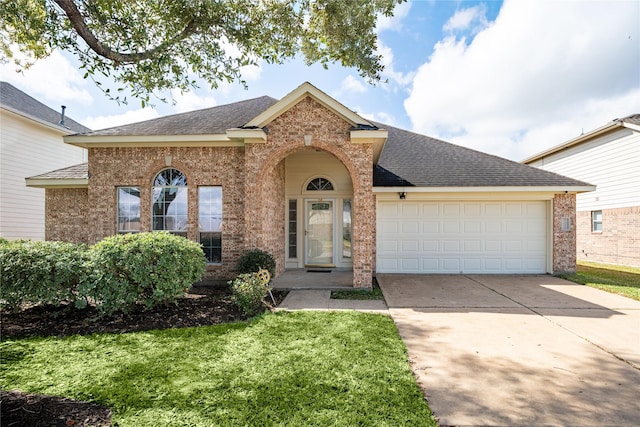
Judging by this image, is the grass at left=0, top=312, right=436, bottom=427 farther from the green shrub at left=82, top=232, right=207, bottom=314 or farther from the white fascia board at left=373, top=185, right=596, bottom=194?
the white fascia board at left=373, top=185, right=596, bottom=194

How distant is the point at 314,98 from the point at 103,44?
447 centimetres

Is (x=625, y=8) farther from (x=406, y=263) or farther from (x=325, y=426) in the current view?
(x=325, y=426)

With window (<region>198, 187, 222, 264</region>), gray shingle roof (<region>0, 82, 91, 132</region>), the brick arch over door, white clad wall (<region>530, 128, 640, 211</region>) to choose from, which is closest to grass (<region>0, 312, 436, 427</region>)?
the brick arch over door

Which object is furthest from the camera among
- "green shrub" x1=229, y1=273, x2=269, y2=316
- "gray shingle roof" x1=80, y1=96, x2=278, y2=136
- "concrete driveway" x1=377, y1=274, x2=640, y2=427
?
"gray shingle roof" x1=80, y1=96, x2=278, y2=136

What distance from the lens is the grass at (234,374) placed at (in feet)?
9.29

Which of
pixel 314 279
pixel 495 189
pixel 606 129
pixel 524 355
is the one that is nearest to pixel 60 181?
pixel 314 279

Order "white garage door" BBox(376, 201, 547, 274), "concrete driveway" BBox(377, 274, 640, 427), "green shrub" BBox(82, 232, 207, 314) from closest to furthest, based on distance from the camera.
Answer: "concrete driveway" BBox(377, 274, 640, 427)
"green shrub" BBox(82, 232, 207, 314)
"white garage door" BBox(376, 201, 547, 274)

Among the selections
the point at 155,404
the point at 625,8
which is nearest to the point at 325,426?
the point at 155,404

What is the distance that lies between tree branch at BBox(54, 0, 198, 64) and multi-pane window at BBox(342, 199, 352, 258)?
7.07 meters

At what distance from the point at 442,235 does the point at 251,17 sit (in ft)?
27.6

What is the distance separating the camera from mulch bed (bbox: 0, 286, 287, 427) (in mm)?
2971

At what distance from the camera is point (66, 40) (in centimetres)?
548

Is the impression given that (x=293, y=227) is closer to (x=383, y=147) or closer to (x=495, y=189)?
(x=383, y=147)

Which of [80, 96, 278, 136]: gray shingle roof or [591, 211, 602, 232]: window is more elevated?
[80, 96, 278, 136]: gray shingle roof
